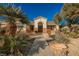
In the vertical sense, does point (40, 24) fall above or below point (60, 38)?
above

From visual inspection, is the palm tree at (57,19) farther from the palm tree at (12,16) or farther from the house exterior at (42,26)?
the palm tree at (12,16)

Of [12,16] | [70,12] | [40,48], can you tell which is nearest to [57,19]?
[70,12]

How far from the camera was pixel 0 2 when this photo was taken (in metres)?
2.36

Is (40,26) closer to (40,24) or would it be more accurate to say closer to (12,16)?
(40,24)

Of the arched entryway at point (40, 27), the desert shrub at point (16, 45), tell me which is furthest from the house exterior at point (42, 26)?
the desert shrub at point (16, 45)

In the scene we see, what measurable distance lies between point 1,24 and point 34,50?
1.57ft

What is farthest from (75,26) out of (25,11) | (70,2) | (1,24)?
(1,24)

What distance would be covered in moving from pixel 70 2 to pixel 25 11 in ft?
1.71

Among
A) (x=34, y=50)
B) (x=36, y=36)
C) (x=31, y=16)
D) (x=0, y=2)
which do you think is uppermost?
(x=0, y=2)

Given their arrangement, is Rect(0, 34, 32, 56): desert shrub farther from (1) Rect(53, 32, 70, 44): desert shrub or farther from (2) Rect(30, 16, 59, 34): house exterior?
(1) Rect(53, 32, 70, 44): desert shrub

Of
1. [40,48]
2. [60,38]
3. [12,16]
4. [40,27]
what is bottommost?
[40,48]

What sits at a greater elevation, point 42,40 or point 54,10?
point 54,10

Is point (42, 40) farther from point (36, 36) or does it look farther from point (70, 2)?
point (70, 2)

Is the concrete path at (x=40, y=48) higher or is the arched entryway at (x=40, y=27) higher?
the arched entryway at (x=40, y=27)
